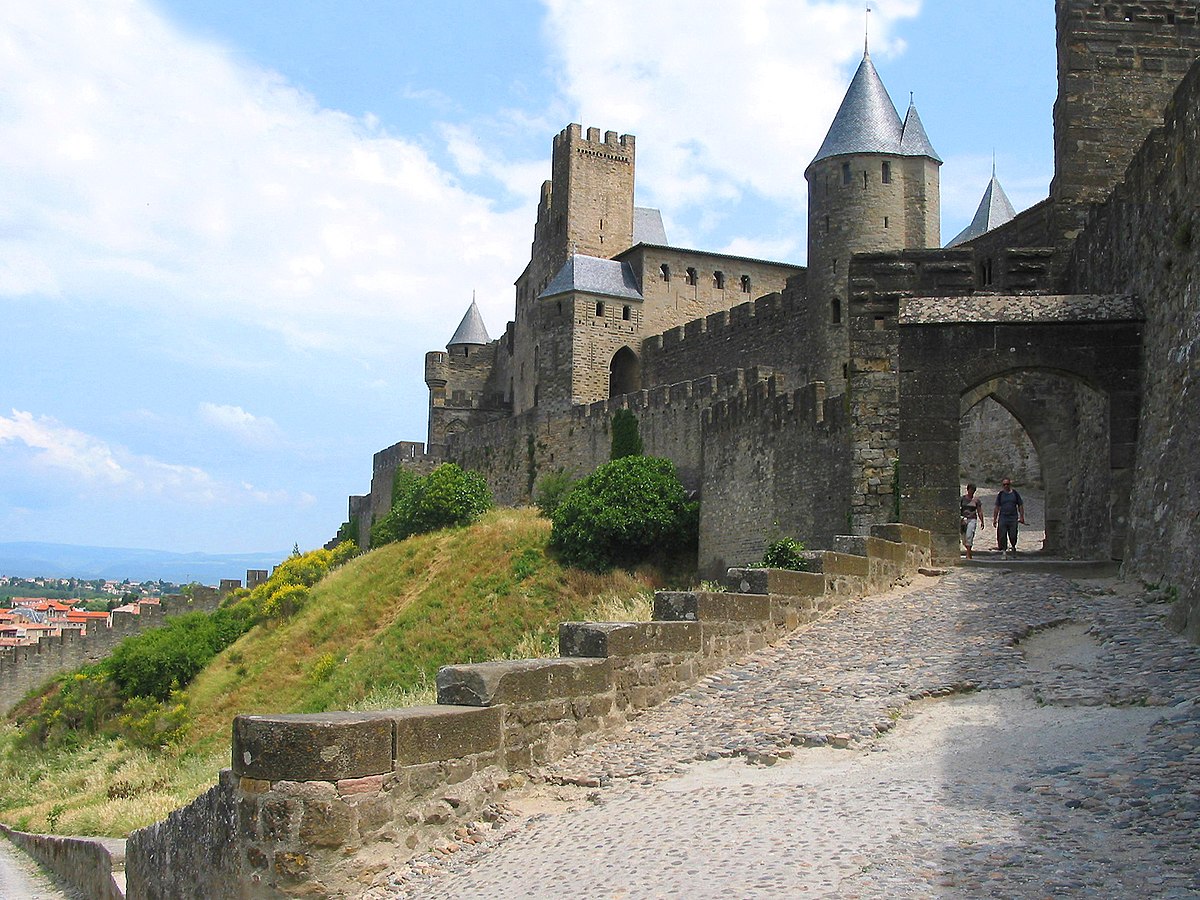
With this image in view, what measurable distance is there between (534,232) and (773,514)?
94.4ft

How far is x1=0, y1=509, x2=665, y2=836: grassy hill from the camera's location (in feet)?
79.4

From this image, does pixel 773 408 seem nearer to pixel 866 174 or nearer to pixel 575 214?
pixel 866 174

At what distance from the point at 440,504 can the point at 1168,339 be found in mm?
26211

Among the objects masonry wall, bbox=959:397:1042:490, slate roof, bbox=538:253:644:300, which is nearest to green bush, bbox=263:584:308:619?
slate roof, bbox=538:253:644:300

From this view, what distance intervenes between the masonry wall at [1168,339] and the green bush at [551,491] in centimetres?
2194

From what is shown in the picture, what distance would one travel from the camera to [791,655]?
10.7 meters

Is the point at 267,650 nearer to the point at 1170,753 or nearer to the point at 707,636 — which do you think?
the point at 707,636

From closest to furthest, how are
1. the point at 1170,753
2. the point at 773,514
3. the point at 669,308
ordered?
the point at 1170,753 → the point at 773,514 → the point at 669,308

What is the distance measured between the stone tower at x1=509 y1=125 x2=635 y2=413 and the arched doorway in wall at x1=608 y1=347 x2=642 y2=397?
424 centimetres

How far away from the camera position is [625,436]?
120ft

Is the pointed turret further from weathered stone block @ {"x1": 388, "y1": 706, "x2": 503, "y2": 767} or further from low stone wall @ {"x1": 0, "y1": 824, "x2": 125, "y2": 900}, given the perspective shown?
weathered stone block @ {"x1": 388, "y1": 706, "x2": 503, "y2": 767}

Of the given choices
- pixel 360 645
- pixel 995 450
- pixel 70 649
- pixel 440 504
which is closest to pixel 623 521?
pixel 360 645

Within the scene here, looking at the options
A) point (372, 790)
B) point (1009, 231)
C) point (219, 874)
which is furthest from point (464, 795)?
point (1009, 231)

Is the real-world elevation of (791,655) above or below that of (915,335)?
below
